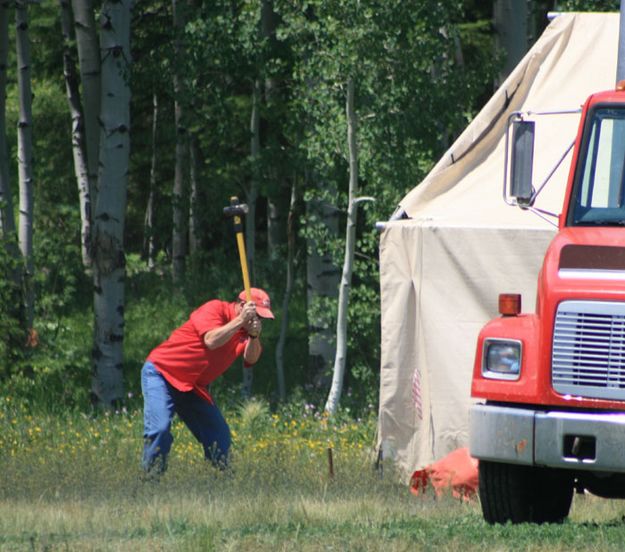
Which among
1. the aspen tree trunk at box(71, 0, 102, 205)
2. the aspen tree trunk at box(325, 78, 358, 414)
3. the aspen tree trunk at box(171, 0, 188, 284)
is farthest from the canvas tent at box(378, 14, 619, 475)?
the aspen tree trunk at box(171, 0, 188, 284)

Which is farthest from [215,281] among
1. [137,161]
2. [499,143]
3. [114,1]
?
[499,143]

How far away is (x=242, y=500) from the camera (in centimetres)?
917

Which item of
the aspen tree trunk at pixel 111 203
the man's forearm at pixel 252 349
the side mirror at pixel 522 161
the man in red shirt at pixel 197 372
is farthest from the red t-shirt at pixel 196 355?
the aspen tree trunk at pixel 111 203

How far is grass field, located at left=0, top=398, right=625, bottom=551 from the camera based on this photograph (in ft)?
22.6

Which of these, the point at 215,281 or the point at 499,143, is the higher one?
the point at 499,143

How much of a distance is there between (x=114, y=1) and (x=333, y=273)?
225 inches

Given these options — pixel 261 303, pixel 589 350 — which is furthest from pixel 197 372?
pixel 589 350

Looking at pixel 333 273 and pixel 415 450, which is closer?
pixel 415 450

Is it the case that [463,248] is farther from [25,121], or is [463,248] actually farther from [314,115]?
[25,121]

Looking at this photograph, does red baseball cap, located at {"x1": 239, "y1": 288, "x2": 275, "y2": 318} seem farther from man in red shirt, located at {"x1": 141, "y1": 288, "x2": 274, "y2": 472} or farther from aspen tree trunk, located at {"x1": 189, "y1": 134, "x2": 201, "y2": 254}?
aspen tree trunk, located at {"x1": 189, "y1": 134, "x2": 201, "y2": 254}

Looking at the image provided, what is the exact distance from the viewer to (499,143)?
13.0 m

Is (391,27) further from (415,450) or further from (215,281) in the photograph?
(215,281)

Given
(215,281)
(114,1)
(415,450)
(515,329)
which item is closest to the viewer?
(515,329)

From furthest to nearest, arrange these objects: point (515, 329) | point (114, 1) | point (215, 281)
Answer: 1. point (215, 281)
2. point (114, 1)
3. point (515, 329)
